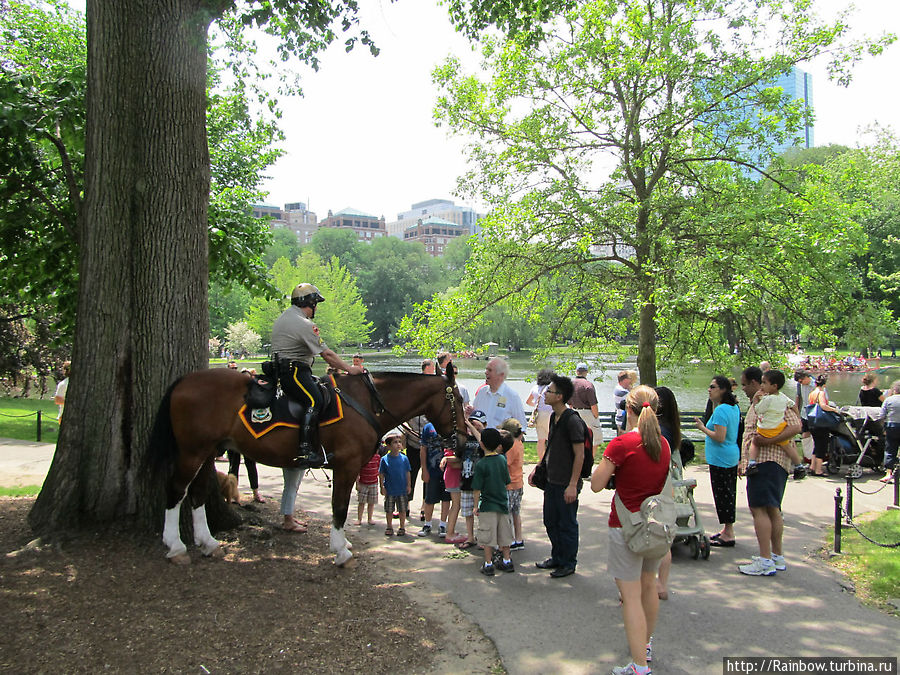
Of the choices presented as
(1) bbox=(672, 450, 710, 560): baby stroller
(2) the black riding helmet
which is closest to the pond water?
(1) bbox=(672, 450, 710, 560): baby stroller

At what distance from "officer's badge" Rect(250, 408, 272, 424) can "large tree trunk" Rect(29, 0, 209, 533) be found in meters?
0.94

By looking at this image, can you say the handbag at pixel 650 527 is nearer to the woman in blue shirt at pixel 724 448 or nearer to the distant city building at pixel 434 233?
the woman in blue shirt at pixel 724 448

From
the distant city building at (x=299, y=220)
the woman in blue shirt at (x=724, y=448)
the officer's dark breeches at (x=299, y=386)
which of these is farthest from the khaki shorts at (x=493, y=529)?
the distant city building at (x=299, y=220)

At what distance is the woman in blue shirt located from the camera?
22.8 feet

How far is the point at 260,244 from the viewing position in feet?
40.4

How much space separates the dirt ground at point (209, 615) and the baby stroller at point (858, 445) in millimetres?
9502

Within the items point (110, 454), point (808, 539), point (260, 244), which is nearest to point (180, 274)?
point (110, 454)

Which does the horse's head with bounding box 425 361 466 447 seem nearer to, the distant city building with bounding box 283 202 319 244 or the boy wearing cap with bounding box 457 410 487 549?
the boy wearing cap with bounding box 457 410 487 549

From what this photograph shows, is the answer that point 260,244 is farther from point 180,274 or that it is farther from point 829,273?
point 829,273

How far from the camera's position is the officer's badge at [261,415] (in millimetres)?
6047

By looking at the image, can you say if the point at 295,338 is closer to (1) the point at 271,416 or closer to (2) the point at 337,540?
(1) the point at 271,416

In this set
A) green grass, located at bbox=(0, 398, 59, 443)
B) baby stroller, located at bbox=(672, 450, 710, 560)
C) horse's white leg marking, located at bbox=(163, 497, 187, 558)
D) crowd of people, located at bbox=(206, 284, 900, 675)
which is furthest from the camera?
green grass, located at bbox=(0, 398, 59, 443)

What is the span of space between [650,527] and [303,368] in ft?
12.0

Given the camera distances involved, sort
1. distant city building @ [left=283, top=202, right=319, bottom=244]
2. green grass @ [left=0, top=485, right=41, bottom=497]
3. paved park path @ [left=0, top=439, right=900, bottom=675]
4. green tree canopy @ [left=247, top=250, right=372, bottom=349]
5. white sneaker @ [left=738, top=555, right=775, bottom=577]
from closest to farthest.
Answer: paved park path @ [left=0, top=439, right=900, bottom=675]
white sneaker @ [left=738, top=555, right=775, bottom=577]
green grass @ [left=0, top=485, right=41, bottom=497]
green tree canopy @ [left=247, top=250, right=372, bottom=349]
distant city building @ [left=283, top=202, right=319, bottom=244]
